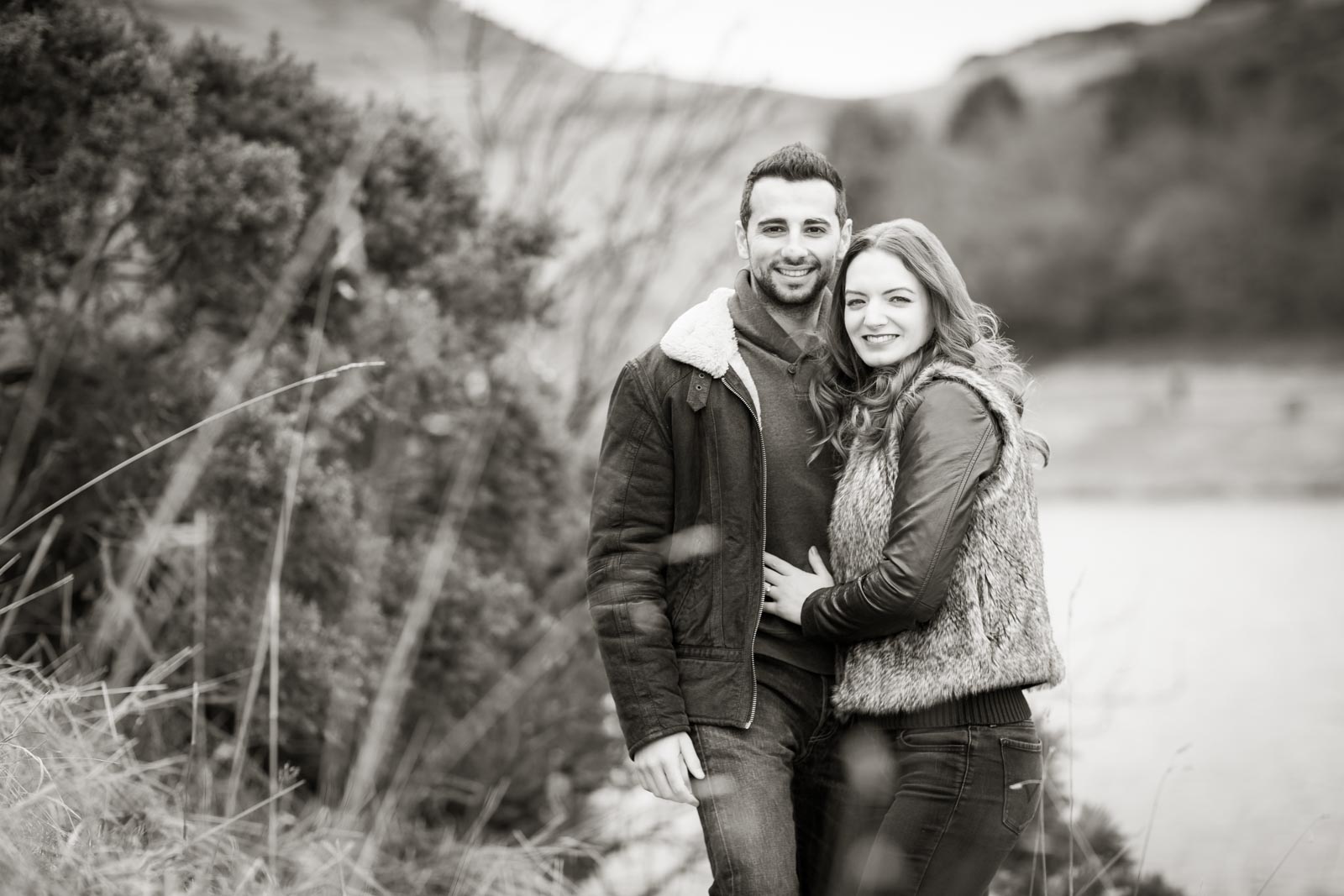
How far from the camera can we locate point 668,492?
239 cm

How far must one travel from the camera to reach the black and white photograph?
83.2 inches

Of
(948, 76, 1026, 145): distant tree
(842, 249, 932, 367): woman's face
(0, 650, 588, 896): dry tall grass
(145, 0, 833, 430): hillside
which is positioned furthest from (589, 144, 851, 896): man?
(948, 76, 1026, 145): distant tree

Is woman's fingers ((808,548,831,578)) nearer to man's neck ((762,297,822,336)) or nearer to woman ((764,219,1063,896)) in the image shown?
woman ((764,219,1063,896))

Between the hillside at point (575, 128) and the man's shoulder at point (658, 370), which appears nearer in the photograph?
the man's shoulder at point (658, 370)

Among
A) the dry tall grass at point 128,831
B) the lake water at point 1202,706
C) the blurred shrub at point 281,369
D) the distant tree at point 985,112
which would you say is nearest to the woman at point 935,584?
the lake water at point 1202,706

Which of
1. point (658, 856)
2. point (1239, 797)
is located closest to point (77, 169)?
point (658, 856)

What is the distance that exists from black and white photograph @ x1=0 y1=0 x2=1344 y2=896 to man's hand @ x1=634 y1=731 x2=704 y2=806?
0.01 metres

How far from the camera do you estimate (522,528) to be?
496cm

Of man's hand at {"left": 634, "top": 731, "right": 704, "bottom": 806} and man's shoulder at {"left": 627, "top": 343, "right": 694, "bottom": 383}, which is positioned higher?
man's shoulder at {"left": 627, "top": 343, "right": 694, "bottom": 383}

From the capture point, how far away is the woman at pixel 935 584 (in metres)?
2.01

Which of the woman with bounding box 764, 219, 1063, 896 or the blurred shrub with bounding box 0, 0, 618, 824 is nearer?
the woman with bounding box 764, 219, 1063, 896

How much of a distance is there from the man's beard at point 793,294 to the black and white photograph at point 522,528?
21 millimetres

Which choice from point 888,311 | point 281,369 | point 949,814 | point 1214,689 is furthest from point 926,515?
point 1214,689

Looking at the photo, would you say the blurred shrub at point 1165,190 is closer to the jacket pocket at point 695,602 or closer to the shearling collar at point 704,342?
the shearling collar at point 704,342
